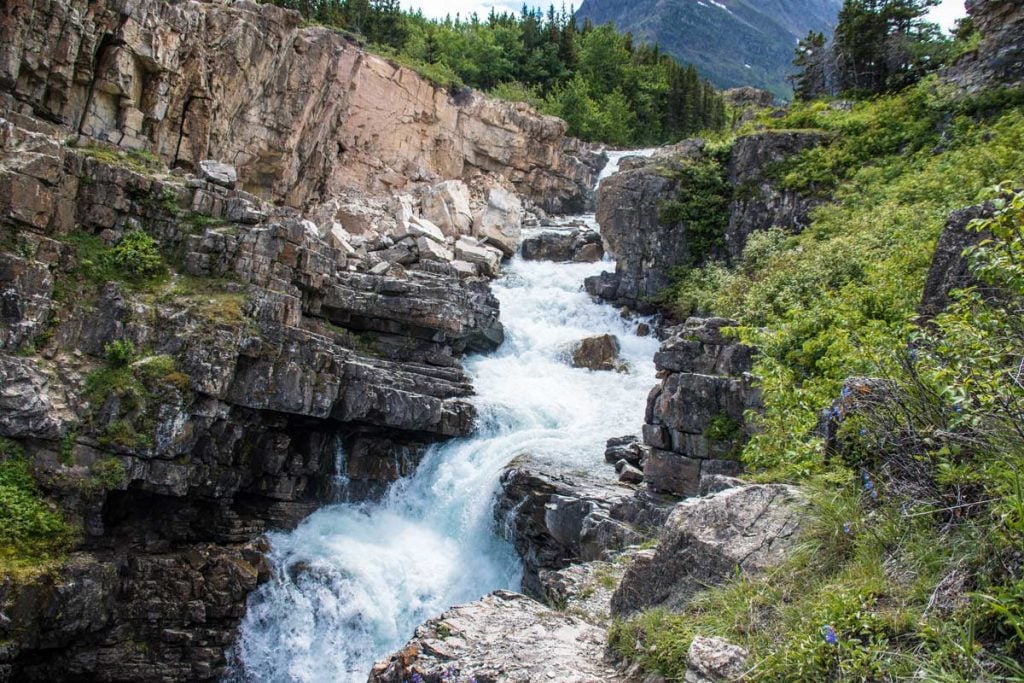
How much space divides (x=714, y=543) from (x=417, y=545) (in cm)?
1136

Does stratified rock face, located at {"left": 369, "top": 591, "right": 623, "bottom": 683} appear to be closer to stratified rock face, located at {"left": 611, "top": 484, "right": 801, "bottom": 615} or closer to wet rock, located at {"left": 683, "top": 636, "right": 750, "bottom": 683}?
stratified rock face, located at {"left": 611, "top": 484, "right": 801, "bottom": 615}

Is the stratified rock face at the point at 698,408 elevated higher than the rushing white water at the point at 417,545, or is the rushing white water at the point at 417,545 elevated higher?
the stratified rock face at the point at 698,408

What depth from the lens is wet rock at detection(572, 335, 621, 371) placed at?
23.1m

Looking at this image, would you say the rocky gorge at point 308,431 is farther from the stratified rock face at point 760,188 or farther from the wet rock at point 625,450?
the stratified rock face at point 760,188

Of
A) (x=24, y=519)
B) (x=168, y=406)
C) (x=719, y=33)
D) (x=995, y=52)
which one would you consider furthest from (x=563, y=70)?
(x=719, y=33)

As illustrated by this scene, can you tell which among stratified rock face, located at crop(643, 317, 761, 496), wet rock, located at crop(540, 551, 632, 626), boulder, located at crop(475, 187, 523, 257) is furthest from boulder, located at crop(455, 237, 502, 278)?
wet rock, located at crop(540, 551, 632, 626)

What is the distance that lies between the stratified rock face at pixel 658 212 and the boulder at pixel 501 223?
5271 millimetres

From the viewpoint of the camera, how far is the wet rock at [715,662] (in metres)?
4.00

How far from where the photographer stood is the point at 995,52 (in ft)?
70.8

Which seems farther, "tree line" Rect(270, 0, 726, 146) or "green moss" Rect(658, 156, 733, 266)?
"tree line" Rect(270, 0, 726, 146)

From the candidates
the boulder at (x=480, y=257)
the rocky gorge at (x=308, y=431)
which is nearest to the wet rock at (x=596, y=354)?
the rocky gorge at (x=308, y=431)

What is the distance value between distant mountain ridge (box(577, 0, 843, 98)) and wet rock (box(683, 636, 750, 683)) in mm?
119367

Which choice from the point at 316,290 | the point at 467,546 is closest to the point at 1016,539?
the point at 467,546

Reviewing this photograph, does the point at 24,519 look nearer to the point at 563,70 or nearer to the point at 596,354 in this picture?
the point at 596,354
